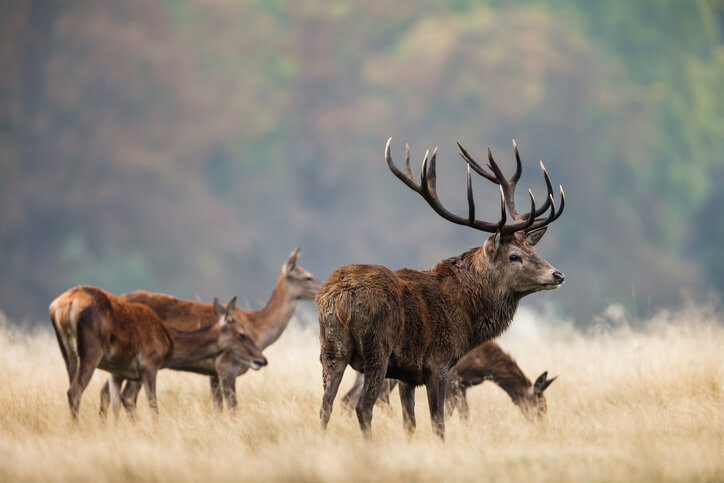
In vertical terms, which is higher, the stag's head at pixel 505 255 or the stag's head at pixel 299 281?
the stag's head at pixel 299 281

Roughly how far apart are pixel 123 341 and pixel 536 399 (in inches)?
178

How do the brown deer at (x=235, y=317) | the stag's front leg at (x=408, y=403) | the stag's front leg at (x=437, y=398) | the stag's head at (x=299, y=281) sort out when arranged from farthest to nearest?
the stag's head at (x=299, y=281), the brown deer at (x=235, y=317), the stag's front leg at (x=408, y=403), the stag's front leg at (x=437, y=398)

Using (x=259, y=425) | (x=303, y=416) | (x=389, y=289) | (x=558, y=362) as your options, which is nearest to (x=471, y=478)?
(x=389, y=289)

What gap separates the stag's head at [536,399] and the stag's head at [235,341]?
3.18 metres

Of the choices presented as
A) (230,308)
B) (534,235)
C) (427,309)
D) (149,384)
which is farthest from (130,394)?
(534,235)

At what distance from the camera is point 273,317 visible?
12.8 metres

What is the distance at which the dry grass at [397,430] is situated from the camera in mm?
5801

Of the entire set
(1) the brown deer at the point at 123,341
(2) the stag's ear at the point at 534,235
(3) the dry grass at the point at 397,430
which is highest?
(2) the stag's ear at the point at 534,235

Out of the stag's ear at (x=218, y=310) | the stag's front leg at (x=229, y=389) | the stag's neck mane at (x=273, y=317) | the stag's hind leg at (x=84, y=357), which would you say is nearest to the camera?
the stag's hind leg at (x=84, y=357)

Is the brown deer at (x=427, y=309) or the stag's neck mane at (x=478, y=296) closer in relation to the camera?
the brown deer at (x=427, y=309)

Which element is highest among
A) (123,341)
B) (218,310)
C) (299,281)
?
(299,281)

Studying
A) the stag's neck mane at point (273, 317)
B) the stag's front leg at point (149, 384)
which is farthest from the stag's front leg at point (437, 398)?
the stag's neck mane at point (273, 317)

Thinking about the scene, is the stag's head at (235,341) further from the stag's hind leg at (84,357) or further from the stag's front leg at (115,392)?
the stag's hind leg at (84,357)

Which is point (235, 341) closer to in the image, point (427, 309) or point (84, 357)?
point (84, 357)
